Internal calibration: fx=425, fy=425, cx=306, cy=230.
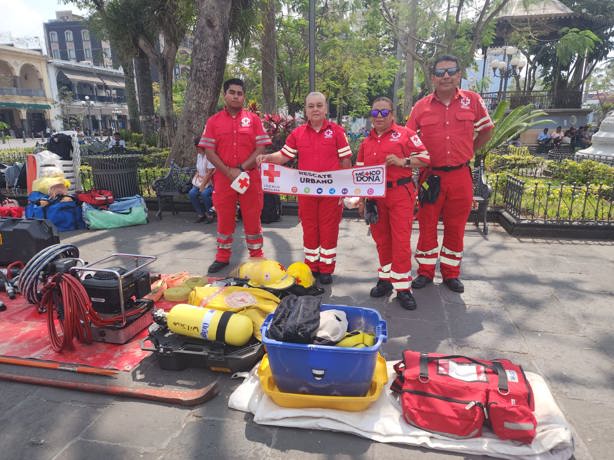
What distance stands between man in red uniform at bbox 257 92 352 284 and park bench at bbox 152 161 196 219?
441 cm

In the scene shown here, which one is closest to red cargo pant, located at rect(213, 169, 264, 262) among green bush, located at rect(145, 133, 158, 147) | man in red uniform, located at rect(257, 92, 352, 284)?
man in red uniform, located at rect(257, 92, 352, 284)

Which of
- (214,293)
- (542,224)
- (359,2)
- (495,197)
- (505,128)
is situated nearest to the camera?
(214,293)

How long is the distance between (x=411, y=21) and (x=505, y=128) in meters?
6.01

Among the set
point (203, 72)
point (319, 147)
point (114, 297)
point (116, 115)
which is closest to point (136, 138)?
point (203, 72)

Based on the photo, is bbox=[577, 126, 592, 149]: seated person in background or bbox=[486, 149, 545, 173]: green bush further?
bbox=[577, 126, 592, 149]: seated person in background

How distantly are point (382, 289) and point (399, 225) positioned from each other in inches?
32.2

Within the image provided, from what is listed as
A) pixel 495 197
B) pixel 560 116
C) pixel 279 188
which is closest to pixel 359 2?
pixel 495 197

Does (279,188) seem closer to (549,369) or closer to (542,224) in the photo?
(549,369)

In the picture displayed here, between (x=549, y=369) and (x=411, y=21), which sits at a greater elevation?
(x=411, y=21)

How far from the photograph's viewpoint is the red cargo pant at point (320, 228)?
4.91 metres

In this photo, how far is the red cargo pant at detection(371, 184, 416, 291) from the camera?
4375 mm

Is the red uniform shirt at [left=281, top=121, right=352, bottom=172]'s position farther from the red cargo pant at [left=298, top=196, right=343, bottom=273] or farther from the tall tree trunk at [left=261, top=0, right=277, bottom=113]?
the tall tree trunk at [left=261, top=0, right=277, bottom=113]

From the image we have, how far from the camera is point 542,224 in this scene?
7129 mm

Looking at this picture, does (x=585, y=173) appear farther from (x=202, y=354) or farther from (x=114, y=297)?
(x=114, y=297)
